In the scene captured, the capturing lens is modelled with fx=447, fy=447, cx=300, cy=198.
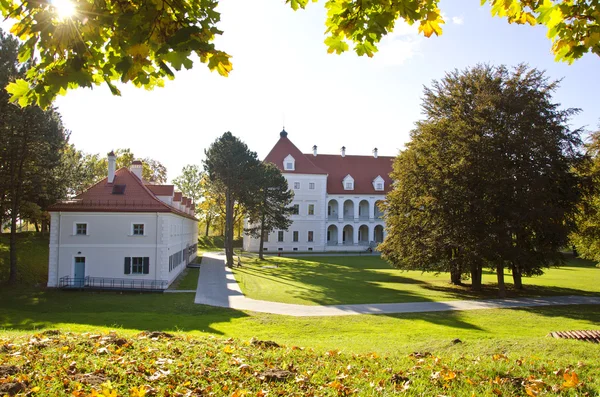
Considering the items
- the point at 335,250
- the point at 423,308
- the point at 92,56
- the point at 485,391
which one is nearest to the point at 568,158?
the point at 423,308

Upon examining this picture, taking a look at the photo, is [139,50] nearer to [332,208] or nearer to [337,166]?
[332,208]

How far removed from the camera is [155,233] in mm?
27766

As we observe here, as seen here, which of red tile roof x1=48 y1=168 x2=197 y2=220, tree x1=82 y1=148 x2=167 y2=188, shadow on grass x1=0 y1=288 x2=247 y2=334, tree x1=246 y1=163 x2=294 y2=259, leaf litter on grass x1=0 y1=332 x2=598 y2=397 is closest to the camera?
leaf litter on grass x1=0 y1=332 x2=598 y2=397

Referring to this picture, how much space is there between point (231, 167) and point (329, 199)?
2941 cm

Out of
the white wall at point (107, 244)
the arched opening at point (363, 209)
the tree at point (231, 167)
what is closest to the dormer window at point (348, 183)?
the arched opening at point (363, 209)

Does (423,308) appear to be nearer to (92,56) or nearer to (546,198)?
(546,198)

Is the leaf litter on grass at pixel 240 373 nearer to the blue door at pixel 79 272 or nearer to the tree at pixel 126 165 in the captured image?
the blue door at pixel 79 272

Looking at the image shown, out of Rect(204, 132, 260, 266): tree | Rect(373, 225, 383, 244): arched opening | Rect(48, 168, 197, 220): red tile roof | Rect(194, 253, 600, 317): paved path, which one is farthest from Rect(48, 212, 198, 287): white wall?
Rect(373, 225, 383, 244): arched opening

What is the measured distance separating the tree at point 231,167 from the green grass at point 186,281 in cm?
792

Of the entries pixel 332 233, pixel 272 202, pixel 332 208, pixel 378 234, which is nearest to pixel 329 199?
pixel 332 208

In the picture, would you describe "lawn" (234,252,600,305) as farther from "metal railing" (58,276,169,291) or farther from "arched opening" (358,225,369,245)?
"arched opening" (358,225,369,245)

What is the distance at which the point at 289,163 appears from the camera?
63125mm

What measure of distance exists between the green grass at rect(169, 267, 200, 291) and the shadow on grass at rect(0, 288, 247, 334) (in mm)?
3281

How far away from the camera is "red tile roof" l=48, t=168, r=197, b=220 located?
2733cm
